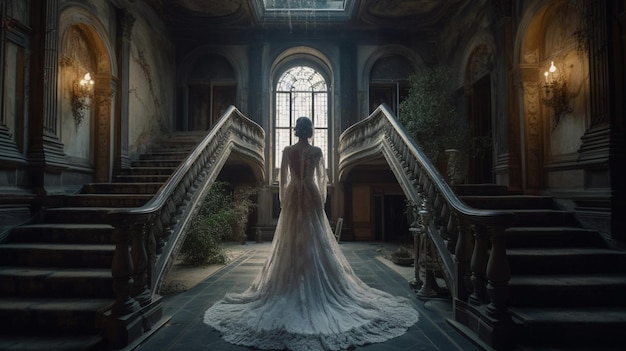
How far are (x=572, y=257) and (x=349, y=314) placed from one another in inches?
105

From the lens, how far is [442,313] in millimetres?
4059

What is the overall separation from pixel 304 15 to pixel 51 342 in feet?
36.4

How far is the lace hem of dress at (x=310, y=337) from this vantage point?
3010mm

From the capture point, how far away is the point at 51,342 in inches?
123

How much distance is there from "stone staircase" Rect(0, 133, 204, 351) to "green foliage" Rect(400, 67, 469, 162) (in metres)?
6.35

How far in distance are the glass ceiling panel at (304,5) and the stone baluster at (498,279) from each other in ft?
34.5

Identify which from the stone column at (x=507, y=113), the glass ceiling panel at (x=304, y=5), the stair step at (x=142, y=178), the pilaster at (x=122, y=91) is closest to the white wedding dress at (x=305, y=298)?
the stair step at (x=142, y=178)

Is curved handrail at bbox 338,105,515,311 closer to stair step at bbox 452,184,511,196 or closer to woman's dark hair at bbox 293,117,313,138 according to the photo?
stair step at bbox 452,184,511,196

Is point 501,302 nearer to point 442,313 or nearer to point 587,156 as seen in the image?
point 442,313

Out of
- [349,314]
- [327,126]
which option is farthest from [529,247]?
[327,126]

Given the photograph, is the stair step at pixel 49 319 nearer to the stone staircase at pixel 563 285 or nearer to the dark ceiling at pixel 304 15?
the stone staircase at pixel 563 285

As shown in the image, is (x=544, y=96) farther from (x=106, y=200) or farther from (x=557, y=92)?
(x=106, y=200)

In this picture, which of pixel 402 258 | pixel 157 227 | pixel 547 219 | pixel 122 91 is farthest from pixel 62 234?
pixel 547 219

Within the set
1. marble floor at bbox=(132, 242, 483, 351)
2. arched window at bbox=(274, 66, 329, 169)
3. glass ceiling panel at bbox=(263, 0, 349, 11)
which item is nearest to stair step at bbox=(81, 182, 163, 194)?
marble floor at bbox=(132, 242, 483, 351)
